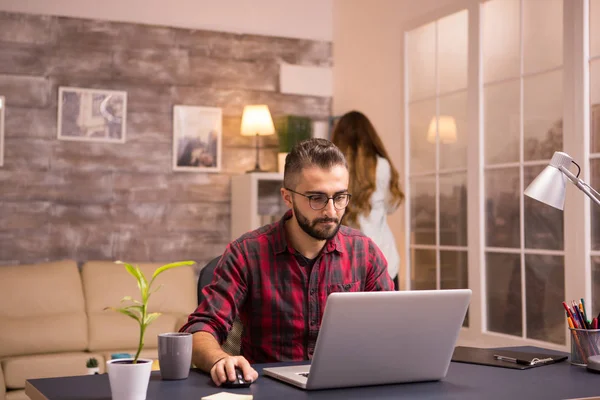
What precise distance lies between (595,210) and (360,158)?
1.10m

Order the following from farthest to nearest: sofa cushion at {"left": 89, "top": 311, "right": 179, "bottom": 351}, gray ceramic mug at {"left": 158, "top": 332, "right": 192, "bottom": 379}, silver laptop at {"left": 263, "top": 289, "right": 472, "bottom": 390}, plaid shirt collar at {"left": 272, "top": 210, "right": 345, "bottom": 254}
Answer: sofa cushion at {"left": 89, "top": 311, "right": 179, "bottom": 351}
plaid shirt collar at {"left": 272, "top": 210, "right": 345, "bottom": 254}
gray ceramic mug at {"left": 158, "top": 332, "right": 192, "bottom": 379}
silver laptop at {"left": 263, "top": 289, "right": 472, "bottom": 390}

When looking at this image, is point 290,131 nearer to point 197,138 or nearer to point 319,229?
point 197,138

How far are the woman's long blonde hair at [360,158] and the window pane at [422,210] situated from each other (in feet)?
2.40

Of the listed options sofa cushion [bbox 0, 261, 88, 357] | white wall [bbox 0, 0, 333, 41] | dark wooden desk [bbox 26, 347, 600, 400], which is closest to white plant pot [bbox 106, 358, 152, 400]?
dark wooden desk [bbox 26, 347, 600, 400]

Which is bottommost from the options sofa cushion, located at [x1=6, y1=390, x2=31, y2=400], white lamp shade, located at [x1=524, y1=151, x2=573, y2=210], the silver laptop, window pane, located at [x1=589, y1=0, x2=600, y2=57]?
sofa cushion, located at [x1=6, y1=390, x2=31, y2=400]

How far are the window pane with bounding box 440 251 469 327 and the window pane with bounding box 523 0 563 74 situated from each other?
3.63 ft

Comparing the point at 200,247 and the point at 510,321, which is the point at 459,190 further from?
the point at 200,247

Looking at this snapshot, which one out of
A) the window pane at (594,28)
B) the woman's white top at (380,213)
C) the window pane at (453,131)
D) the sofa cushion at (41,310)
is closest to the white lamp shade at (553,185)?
the window pane at (594,28)

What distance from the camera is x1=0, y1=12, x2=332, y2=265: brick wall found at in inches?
193

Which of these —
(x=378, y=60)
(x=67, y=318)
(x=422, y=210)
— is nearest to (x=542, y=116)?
(x=422, y=210)

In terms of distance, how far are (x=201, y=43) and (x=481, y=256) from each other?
241 cm

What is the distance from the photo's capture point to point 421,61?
4.74m

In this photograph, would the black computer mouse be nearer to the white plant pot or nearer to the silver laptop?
the silver laptop

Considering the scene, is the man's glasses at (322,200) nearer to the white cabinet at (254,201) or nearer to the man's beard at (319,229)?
the man's beard at (319,229)
